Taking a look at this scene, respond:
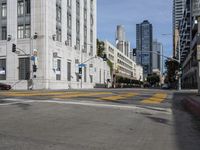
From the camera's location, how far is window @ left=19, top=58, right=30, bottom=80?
233ft

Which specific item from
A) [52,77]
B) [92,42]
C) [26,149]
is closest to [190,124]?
[26,149]

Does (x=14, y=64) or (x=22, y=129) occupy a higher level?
(x=14, y=64)

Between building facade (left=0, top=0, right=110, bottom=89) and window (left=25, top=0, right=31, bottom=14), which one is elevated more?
window (left=25, top=0, right=31, bottom=14)

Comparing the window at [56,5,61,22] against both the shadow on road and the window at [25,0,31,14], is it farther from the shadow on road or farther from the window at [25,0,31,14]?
the shadow on road

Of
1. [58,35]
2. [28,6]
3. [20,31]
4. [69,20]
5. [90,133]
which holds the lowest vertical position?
[90,133]

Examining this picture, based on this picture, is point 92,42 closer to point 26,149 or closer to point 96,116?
point 96,116

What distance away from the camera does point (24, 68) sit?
71500mm

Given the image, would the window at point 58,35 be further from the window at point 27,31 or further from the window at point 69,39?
the window at point 27,31

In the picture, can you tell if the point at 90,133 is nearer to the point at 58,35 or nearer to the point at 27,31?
the point at 27,31

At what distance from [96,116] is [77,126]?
9.84 feet

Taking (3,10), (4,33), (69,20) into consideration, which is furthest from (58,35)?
(3,10)

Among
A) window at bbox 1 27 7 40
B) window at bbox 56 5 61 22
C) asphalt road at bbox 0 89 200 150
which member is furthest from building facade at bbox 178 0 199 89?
asphalt road at bbox 0 89 200 150

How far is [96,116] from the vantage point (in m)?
14.7

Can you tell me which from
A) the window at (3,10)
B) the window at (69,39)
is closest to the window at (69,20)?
the window at (69,39)
